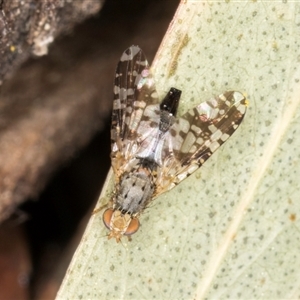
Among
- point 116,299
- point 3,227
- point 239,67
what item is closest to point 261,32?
point 239,67

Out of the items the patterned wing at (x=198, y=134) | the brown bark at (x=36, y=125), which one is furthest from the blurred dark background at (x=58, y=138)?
the patterned wing at (x=198, y=134)

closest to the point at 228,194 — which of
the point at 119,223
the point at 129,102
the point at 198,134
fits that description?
the point at 198,134

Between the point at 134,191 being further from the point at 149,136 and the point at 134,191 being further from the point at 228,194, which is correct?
the point at 228,194

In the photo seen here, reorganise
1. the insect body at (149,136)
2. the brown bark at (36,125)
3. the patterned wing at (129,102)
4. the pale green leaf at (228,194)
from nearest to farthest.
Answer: the pale green leaf at (228,194)
the insect body at (149,136)
the patterned wing at (129,102)
the brown bark at (36,125)

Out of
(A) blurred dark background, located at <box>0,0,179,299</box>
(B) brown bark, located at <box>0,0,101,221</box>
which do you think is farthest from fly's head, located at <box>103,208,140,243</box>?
(B) brown bark, located at <box>0,0,101,221</box>

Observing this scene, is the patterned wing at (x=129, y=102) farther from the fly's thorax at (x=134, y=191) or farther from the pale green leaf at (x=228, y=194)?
the pale green leaf at (x=228, y=194)

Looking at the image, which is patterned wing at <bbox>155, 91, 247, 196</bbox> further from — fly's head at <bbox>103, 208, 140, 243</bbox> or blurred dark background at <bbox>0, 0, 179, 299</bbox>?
blurred dark background at <bbox>0, 0, 179, 299</bbox>
